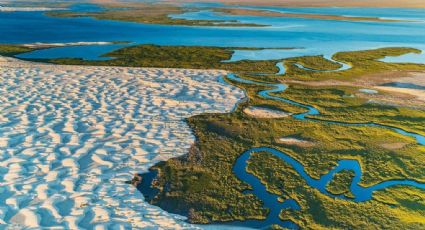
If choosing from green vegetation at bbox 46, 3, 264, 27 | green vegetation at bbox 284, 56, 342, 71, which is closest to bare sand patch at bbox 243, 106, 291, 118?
green vegetation at bbox 284, 56, 342, 71

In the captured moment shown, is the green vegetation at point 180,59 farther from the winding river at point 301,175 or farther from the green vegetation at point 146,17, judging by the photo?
the green vegetation at point 146,17

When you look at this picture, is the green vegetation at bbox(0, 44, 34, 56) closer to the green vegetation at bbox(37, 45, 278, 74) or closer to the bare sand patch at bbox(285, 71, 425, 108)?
the green vegetation at bbox(37, 45, 278, 74)

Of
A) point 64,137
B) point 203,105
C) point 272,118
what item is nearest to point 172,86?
point 203,105

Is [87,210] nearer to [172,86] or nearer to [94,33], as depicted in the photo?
[172,86]

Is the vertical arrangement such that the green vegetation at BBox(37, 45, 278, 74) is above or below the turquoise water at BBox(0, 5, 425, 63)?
below

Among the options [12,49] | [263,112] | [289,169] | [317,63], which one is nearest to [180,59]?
[317,63]

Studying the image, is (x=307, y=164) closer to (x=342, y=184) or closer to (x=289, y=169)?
(x=289, y=169)
